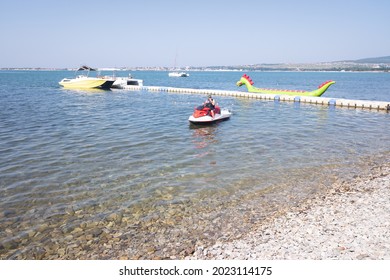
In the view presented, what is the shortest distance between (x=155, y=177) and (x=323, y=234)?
7108 mm

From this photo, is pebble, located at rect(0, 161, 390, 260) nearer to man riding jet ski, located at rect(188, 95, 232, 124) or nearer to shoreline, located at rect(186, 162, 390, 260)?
shoreline, located at rect(186, 162, 390, 260)

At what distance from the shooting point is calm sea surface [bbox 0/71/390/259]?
8.40 meters

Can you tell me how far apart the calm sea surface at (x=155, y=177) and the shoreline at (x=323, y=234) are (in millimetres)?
643

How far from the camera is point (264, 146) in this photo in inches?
701

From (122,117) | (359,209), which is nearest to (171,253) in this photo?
(359,209)

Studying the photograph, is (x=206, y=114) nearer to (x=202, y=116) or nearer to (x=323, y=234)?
(x=202, y=116)

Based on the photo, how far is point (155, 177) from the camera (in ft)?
41.3

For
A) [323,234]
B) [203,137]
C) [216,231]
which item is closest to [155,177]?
[216,231]

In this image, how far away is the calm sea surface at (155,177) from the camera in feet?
27.6

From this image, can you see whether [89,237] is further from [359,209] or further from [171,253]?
[359,209]

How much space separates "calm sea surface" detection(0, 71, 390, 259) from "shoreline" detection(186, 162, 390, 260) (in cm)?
64
